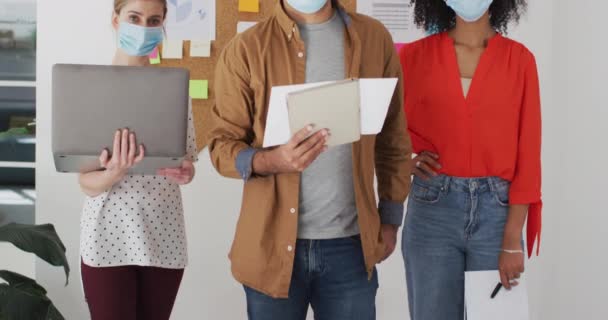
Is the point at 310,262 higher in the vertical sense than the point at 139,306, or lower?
higher

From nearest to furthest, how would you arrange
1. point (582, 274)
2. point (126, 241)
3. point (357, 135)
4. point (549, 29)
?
1. point (357, 135)
2. point (126, 241)
3. point (582, 274)
4. point (549, 29)

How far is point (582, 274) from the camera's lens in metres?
2.94

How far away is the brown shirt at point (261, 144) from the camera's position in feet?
5.34

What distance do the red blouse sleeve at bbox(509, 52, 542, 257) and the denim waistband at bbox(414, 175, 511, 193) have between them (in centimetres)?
4

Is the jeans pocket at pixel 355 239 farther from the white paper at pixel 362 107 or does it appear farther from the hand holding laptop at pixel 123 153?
the hand holding laptop at pixel 123 153

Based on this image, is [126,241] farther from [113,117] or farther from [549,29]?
[549,29]

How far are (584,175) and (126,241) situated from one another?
1.99m

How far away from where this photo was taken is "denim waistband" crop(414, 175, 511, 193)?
1.85 meters

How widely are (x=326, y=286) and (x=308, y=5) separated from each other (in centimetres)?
68

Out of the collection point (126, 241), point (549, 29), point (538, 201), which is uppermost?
point (549, 29)

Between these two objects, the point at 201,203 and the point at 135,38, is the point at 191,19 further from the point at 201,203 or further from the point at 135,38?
the point at 135,38

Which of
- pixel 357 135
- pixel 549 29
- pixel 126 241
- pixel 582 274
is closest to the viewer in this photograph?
pixel 357 135

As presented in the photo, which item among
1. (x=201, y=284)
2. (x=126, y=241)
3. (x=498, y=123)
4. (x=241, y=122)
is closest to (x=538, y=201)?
(x=498, y=123)

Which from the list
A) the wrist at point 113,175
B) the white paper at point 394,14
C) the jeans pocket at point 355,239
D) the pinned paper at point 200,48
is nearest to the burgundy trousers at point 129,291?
the wrist at point 113,175
